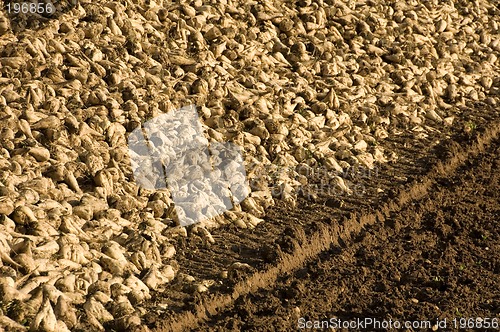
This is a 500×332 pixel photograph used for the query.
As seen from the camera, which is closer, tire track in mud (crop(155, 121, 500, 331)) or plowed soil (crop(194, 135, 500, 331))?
tire track in mud (crop(155, 121, 500, 331))

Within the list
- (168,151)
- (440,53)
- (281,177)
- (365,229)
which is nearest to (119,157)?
(168,151)

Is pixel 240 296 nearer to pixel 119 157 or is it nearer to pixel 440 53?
pixel 119 157

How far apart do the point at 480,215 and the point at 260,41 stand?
9.14ft

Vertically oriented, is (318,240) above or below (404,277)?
below

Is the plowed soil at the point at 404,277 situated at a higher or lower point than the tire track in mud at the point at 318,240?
higher

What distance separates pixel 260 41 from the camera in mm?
9031

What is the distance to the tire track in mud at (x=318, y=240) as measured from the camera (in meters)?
5.96

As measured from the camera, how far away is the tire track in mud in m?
5.96

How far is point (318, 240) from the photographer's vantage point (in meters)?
6.98

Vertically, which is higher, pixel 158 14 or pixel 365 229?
pixel 158 14

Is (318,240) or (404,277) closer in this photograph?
(404,277)

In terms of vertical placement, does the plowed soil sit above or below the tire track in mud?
above

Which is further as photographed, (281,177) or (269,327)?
(281,177)

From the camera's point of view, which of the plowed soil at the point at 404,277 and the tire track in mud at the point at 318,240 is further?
the plowed soil at the point at 404,277
